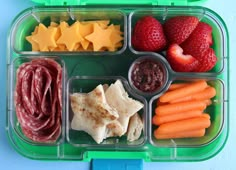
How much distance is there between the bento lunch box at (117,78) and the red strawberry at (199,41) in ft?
0.10

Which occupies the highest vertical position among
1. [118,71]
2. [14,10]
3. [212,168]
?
[14,10]

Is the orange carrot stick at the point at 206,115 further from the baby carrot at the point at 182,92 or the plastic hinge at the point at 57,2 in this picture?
the plastic hinge at the point at 57,2

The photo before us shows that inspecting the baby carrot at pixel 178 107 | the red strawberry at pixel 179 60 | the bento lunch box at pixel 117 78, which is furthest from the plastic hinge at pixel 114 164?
the red strawberry at pixel 179 60

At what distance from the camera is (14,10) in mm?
959

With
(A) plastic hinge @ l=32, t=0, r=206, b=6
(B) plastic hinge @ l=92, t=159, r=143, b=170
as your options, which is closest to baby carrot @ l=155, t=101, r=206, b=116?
(B) plastic hinge @ l=92, t=159, r=143, b=170

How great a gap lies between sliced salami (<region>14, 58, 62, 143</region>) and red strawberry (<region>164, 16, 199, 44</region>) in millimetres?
253

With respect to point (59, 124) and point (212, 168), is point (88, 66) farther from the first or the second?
point (212, 168)

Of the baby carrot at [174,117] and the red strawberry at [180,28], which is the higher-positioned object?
the red strawberry at [180,28]

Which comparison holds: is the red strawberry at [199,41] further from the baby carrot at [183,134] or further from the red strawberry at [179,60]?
the baby carrot at [183,134]

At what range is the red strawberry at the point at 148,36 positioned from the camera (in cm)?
88

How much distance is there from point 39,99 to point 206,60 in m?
0.37

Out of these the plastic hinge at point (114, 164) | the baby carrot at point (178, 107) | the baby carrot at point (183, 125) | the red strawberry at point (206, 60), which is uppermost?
the red strawberry at point (206, 60)

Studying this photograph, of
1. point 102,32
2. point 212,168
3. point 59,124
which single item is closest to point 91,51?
point 102,32

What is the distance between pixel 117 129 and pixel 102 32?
21 cm
